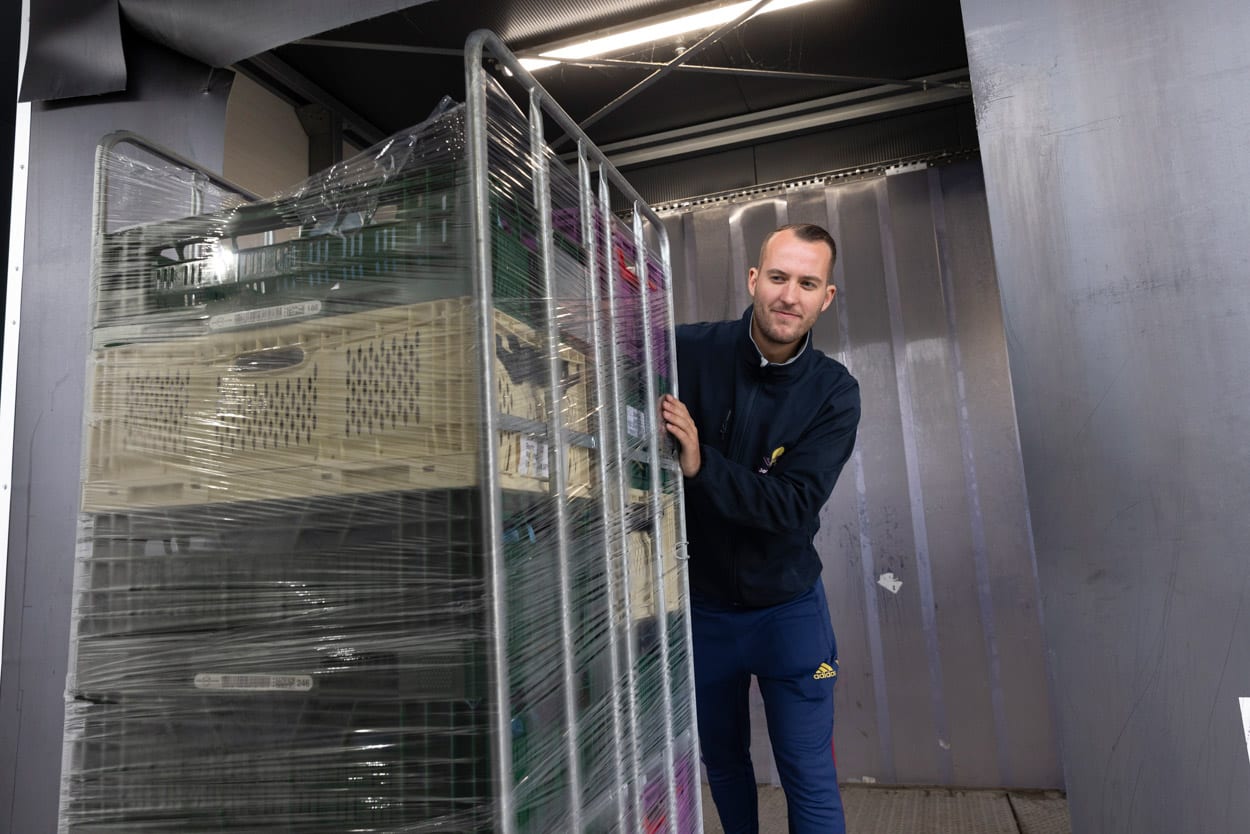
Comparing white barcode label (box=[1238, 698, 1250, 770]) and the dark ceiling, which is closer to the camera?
white barcode label (box=[1238, 698, 1250, 770])

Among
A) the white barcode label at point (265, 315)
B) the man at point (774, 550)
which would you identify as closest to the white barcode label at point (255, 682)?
the white barcode label at point (265, 315)

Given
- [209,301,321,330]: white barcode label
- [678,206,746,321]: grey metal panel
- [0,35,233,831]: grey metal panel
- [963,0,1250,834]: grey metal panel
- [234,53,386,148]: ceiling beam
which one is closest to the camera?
[209,301,321,330]: white barcode label

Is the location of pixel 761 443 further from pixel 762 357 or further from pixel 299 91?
pixel 299 91

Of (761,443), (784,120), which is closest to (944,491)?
(761,443)

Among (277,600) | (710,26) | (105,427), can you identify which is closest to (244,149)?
(710,26)

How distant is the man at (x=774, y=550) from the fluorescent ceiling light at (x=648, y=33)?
108cm

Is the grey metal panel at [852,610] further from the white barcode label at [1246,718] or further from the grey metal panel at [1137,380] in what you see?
the white barcode label at [1246,718]

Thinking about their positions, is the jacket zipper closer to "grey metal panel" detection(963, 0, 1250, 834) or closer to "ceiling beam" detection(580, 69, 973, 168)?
"grey metal panel" detection(963, 0, 1250, 834)

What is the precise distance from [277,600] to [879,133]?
3237mm

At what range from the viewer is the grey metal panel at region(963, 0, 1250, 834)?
1501 mm

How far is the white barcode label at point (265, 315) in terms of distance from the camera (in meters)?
1.38

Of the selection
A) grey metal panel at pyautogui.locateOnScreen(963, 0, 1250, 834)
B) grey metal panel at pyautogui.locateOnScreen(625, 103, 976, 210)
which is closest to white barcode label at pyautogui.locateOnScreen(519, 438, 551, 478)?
grey metal panel at pyautogui.locateOnScreen(963, 0, 1250, 834)

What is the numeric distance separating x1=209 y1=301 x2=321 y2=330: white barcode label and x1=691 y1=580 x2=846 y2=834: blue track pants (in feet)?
4.53

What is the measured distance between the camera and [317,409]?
4.44ft
